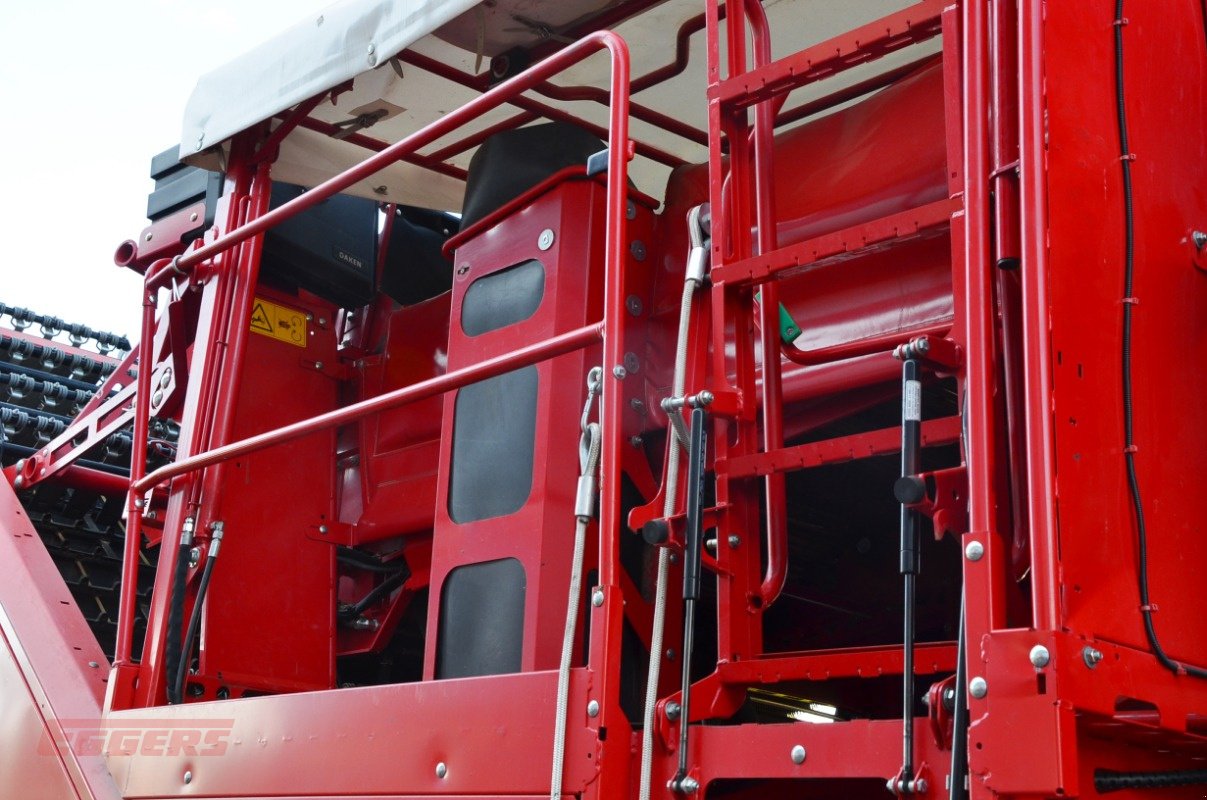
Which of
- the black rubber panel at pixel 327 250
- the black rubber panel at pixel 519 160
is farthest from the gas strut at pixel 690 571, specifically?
the black rubber panel at pixel 327 250

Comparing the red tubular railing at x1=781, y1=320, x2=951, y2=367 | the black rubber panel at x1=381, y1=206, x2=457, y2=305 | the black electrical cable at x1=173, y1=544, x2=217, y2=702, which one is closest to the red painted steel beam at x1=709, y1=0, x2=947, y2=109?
the red tubular railing at x1=781, y1=320, x2=951, y2=367

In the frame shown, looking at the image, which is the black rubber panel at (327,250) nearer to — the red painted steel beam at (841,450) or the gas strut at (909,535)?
the red painted steel beam at (841,450)

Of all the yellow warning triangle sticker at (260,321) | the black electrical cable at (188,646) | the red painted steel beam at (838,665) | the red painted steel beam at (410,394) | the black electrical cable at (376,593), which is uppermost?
the yellow warning triangle sticker at (260,321)

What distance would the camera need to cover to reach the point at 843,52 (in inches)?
96.3

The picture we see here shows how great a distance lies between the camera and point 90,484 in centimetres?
478

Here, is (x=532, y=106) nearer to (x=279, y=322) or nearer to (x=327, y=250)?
(x=327, y=250)

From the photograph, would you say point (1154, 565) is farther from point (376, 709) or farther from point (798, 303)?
point (376, 709)

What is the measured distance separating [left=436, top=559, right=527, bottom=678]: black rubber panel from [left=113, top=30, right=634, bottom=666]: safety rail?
1.52 feet

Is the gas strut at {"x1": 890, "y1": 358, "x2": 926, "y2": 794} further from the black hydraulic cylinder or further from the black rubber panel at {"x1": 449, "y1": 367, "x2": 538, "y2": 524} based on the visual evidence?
the black rubber panel at {"x1": 449, "y1": 367, "x2": 538, "y2": 524}

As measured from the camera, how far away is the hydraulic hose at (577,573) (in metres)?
2.36

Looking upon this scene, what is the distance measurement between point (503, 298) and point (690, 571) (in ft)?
4.44

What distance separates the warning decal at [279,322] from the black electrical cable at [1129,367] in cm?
280

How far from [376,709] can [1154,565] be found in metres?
1.52

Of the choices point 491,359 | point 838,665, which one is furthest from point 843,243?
point 491,359
